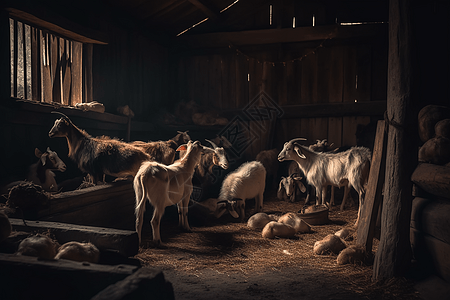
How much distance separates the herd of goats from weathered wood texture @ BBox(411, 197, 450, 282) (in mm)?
3059

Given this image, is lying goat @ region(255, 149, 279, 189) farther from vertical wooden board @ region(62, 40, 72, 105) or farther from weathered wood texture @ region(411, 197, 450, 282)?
weathered wood texture @ region(411, 197, 450, 282)

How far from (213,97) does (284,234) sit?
656 cm

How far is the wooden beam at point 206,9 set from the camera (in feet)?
28.3

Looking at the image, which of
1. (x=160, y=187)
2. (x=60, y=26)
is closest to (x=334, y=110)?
(x=160, y=187)

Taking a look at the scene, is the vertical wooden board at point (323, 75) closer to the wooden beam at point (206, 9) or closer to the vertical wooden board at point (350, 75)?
the vertical wooden board at point (350, 75)

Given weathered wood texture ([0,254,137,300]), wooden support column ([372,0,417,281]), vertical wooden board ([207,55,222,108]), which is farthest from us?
vertical wooden board ([207,55,222,108])

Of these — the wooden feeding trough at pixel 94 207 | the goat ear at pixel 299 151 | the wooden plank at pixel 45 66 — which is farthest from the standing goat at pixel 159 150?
the goat ear at pixel 299 151

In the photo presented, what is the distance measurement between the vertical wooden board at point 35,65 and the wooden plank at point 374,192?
6076mm

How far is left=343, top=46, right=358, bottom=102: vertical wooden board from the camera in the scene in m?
9.91

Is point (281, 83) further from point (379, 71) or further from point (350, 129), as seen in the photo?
point (379, 71)

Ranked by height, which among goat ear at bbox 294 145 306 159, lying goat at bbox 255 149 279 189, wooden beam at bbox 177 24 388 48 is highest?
wooden beam at bbox 177 24 388 48

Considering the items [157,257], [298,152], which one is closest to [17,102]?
[157,257]

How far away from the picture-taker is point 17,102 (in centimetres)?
532

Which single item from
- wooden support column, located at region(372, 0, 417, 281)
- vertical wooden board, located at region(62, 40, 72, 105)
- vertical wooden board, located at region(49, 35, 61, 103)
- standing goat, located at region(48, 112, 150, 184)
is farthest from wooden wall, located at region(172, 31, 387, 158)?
wooden support column, located at region(372, 0, 417, 281)
